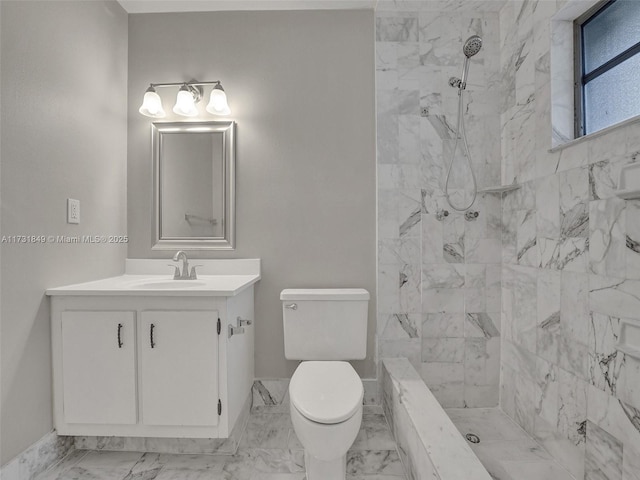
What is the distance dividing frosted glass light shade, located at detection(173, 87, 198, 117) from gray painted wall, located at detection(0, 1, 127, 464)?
0.37 m

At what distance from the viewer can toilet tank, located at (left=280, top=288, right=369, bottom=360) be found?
5.94 ft

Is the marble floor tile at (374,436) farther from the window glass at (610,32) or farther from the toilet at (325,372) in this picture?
the window glass at (610,32)

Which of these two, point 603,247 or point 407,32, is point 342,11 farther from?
point 603,247

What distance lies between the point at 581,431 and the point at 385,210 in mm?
1324

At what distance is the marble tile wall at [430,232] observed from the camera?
2.00 m

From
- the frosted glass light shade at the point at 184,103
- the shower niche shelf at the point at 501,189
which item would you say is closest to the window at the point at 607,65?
the shower niche shelf at the point at 501,189

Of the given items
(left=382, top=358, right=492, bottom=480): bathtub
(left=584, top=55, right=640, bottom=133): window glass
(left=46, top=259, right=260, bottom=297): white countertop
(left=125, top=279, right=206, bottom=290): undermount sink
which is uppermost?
(left=584, top=55, right=640, bottom=133): window glass

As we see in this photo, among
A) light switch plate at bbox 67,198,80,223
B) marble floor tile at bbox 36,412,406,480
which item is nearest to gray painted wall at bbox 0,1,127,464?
A: light switch plate at bbox 67,198,80,223

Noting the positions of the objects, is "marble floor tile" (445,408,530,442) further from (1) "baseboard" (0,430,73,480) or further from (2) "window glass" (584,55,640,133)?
(1) "baseboard" (0,430,73,480)

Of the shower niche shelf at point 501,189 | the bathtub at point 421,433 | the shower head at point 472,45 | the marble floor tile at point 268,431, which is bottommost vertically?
the marble floor tile at point 268,431

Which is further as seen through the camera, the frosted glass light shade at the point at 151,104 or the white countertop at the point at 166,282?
the frosted glass light shade at the point at 151,104

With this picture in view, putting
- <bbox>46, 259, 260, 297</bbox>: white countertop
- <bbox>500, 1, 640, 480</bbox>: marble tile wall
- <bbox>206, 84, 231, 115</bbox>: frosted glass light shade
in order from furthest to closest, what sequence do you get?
<bbox>206, 84, 231, 115</bbox>: frosted glass light shade
<bbox>46, 259, 260, 297</bbox>: white countertop
<bbox>500, 1, 640, 480</bbox>: marble tile wall

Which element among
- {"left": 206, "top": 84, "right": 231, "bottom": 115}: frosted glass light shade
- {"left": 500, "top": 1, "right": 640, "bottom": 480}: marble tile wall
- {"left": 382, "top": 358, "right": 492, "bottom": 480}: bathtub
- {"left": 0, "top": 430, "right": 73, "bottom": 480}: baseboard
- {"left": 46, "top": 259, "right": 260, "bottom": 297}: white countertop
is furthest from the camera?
{"left": 206, "top": 84, "right": 231, "bottom": 115}: frosted glass light shade

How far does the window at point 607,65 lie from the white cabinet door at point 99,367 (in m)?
2.23
